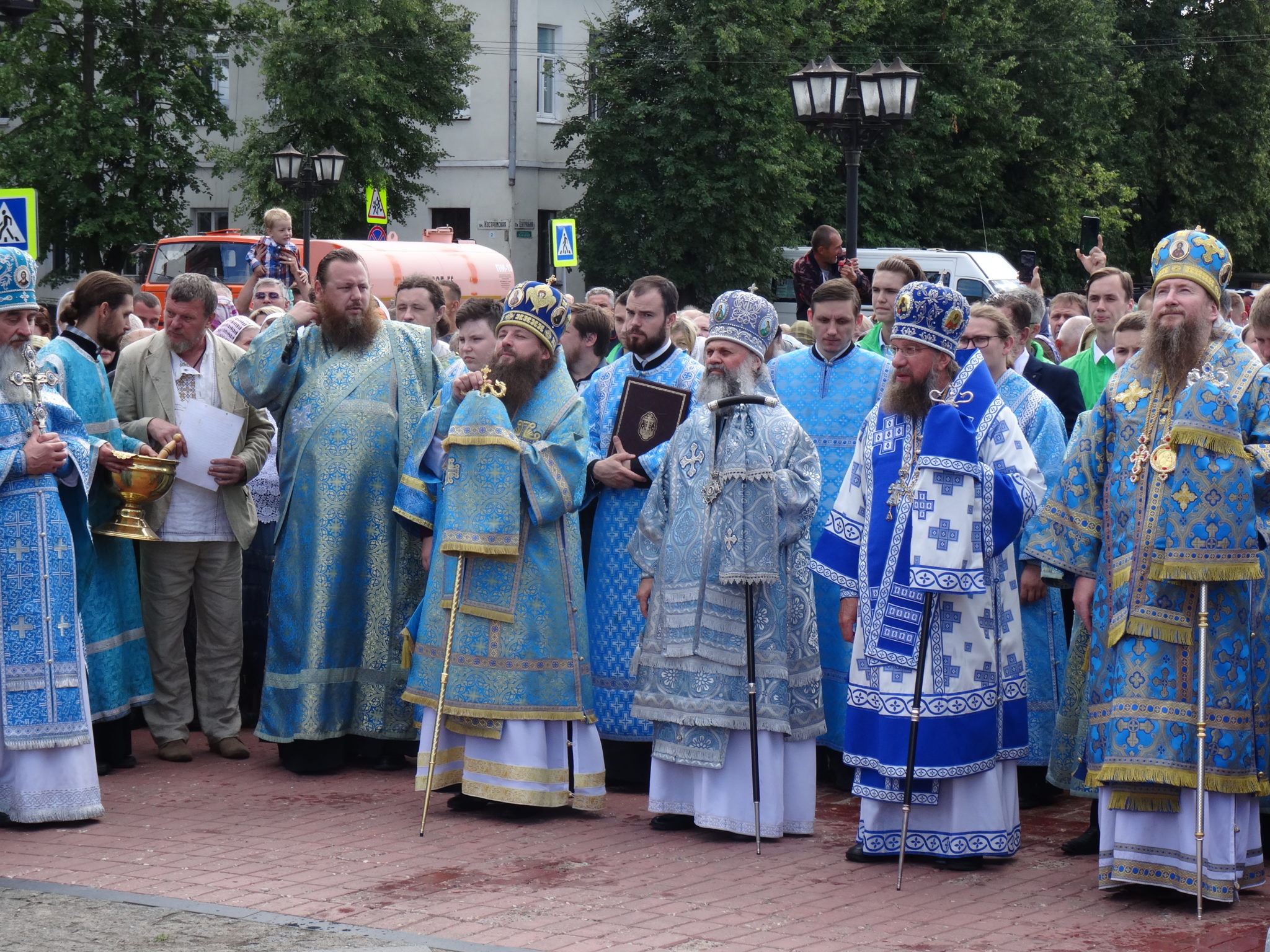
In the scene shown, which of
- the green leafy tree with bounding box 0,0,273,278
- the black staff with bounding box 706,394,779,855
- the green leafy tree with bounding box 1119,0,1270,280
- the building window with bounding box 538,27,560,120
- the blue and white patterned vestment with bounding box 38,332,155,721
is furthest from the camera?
the green leafy tree with bounding box 1119,0,1270,280

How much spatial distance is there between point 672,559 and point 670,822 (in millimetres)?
1106

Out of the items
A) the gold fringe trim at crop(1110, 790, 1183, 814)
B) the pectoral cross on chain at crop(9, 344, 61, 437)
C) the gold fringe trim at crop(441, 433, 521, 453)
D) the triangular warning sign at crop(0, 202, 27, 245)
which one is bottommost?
the gold fringe trim at crop(1110, 790, 1183, 814)

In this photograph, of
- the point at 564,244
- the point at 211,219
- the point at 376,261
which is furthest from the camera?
the point at 211,219

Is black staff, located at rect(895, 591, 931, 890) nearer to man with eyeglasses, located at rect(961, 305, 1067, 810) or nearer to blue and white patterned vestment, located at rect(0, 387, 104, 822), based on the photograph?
man with eyeglasses, located at rect(961, 305, 1067, 810)

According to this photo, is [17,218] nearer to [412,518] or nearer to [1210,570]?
[412,518]

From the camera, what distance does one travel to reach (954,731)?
6.30 metres

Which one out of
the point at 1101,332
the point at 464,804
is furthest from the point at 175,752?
the point at 1101,332

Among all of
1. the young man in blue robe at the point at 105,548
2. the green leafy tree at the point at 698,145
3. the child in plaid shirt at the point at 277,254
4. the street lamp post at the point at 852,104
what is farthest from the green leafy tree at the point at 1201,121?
the young man in blue robe at the point at 105,548

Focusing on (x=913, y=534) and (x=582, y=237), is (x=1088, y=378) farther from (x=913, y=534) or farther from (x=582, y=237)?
(x=582, y=237)

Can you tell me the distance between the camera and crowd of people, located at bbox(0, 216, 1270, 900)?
5.99 m

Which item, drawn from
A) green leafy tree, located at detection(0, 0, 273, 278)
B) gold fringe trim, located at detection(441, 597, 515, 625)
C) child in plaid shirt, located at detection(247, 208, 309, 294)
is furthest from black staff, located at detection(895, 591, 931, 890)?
green leafy tree, located at detection(0, 0, 273, 278)

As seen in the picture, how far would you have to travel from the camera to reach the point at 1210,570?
5.80 metres

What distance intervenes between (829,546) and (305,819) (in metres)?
2.49

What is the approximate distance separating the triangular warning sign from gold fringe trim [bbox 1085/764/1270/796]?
→ 8.59 metres
